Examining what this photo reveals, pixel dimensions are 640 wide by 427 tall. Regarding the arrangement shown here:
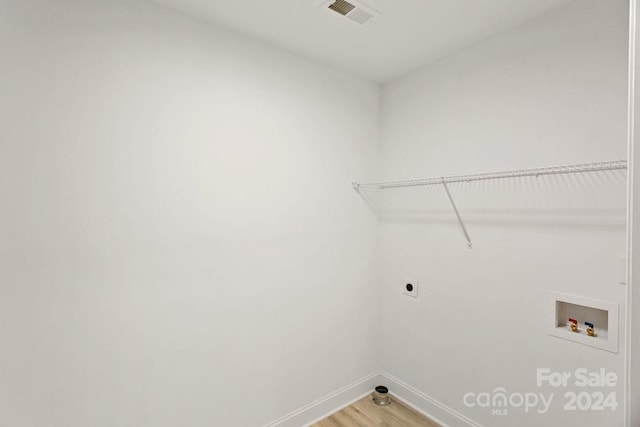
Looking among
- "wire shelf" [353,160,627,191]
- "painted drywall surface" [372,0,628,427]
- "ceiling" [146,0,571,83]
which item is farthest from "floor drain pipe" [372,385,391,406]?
"ceiling" [146,0,571,83]

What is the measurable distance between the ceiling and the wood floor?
2584 mm

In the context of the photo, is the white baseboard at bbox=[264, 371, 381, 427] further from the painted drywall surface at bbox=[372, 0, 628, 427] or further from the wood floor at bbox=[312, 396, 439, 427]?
the painted drywall surface at bbox=[372, 0, 628, 427]

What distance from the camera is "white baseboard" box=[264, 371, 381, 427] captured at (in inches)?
84.1

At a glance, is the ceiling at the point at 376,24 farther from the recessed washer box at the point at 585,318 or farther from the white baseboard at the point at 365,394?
the white baseboard at the point at 365,394

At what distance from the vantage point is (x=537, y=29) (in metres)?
1.75

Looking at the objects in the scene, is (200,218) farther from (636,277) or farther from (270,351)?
(636,277)

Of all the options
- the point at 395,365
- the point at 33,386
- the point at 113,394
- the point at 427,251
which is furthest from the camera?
the point at 395,365

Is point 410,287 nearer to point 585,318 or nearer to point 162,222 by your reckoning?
point 585,318

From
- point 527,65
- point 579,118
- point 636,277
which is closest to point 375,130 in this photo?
point 527,65

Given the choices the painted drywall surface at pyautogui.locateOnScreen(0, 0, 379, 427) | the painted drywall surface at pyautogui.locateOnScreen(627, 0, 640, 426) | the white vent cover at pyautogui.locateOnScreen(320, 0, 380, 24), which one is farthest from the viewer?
the white vent cover at pyautogui.locateOnScreen(320, 0, 380, 24)

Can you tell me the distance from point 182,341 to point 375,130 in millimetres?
2090

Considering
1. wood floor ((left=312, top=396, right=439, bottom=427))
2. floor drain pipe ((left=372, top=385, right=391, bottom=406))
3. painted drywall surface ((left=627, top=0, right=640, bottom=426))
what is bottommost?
wood floor ((left=312, top=396, right=439, bottom=427))

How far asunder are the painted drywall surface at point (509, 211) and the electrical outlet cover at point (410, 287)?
0.07 m

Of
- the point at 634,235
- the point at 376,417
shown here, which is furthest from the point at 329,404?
the point at 634,235
